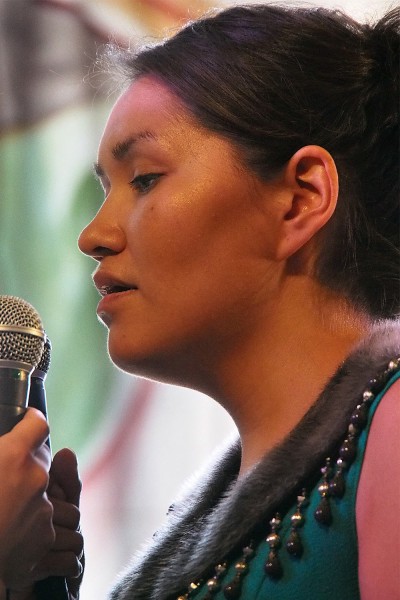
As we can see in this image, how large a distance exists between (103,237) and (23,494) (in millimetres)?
377

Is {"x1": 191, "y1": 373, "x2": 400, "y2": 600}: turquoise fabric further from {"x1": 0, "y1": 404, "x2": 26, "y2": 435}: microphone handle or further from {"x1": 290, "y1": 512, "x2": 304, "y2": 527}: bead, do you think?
{"x1": 0, "y1": 404, "x2": 26, "y2": 435}: microphone handle

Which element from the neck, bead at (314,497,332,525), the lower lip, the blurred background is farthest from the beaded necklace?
the blurred background

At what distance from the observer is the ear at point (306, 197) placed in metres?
1.16

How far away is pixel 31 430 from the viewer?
0.93 metres

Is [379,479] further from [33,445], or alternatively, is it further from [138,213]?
[138,213]

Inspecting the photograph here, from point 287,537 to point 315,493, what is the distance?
0.06m

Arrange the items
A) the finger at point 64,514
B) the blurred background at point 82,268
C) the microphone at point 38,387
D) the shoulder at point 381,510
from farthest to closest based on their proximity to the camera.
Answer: the blurred background at point 82,268 → the finger at point 64,514 → the microphone at point 38,387 → the shoulder at point 381,510

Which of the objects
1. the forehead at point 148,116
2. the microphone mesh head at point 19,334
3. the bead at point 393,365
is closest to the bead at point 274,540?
the bead at point 393,365

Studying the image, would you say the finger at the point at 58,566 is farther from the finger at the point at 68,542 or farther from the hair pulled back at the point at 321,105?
the hair pulled back at the point at 321,105

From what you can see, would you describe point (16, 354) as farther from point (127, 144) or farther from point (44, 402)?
point (127, 144)

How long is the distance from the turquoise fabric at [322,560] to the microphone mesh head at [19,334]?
334mm

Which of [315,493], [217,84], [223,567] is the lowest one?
[223,567]

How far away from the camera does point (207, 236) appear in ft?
3.70

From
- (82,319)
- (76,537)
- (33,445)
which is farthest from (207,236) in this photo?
(82,319)
